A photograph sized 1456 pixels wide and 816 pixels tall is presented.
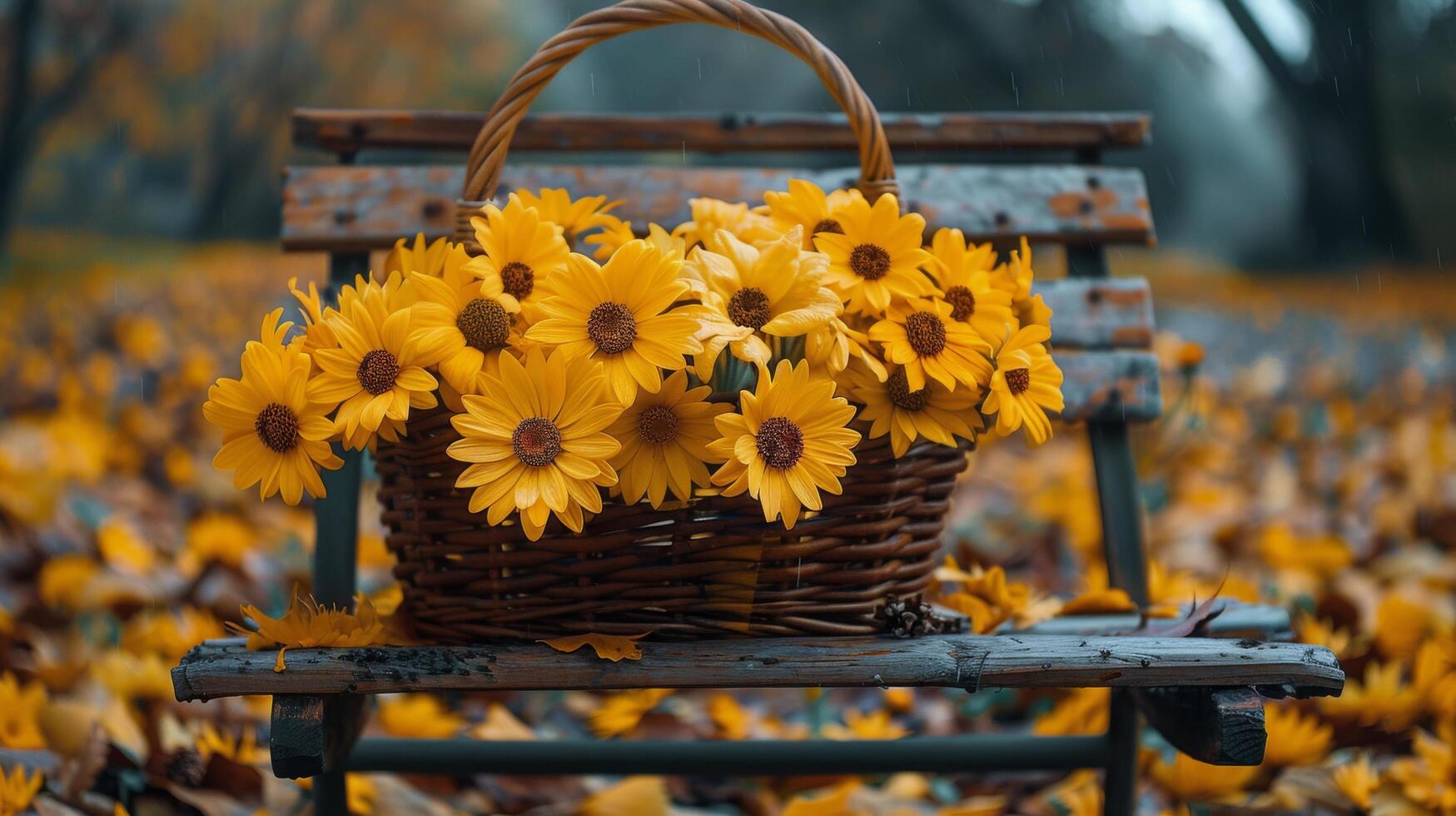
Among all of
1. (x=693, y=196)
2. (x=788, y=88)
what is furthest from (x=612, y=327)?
(x=788, y=88)

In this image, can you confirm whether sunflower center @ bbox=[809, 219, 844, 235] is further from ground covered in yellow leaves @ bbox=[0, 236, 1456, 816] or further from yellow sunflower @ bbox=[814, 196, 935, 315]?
ground covered in yellow leaves @ bbox=[0, 236, 1456, 816]

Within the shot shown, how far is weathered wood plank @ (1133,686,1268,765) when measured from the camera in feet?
2.64

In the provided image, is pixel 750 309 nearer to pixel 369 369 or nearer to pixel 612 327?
pixel 612 327

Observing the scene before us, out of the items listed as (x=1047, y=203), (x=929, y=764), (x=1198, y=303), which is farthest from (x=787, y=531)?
(x=1198, y=303)

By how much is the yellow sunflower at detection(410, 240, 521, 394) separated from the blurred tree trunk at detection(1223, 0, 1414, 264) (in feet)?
9.02

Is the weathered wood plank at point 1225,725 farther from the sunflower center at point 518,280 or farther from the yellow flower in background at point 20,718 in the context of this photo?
the yellow flower in background at point 20,718

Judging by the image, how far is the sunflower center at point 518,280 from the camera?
762 millimetres

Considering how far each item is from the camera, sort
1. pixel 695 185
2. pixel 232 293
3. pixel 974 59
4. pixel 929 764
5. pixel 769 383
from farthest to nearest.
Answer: pixel 974 59, pixel 232 293, pixel 695 185, pixel 929 764, pixel 769 383

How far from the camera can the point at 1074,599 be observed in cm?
110

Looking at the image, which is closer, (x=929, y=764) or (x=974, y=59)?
(x=929, y=764)

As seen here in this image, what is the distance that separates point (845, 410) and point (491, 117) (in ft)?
1.30

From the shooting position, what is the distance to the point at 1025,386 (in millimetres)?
791

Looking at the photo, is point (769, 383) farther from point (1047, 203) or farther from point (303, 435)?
point (1047, 203)

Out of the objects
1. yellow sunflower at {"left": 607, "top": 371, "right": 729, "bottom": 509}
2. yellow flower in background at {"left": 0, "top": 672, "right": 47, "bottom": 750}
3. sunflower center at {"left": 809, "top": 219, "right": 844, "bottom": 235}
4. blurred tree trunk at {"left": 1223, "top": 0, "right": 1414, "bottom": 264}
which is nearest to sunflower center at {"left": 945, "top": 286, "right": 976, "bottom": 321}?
sunflower center at {"left": 809, "top": 219, "right": 844, "bottom": 235}
